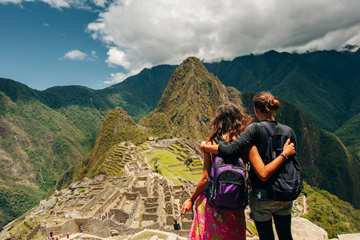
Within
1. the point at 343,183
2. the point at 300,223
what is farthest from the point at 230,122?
the point at 343,183

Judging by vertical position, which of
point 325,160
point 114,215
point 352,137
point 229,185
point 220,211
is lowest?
point 114,215

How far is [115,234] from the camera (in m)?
12.9

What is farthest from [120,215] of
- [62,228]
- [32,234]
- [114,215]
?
[32,234]

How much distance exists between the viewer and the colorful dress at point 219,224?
2.72m

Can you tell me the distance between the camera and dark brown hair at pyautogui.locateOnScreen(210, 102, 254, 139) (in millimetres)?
2889

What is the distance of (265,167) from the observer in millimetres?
2447

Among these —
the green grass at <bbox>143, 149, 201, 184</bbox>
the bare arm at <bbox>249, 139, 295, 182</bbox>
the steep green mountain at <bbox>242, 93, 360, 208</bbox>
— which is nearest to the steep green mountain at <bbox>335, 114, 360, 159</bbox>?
the steep green mountain at <bbox>242, 93, 360, 208</bbox>

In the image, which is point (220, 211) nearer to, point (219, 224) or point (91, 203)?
point (219, 224)

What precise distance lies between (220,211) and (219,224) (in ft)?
0.66

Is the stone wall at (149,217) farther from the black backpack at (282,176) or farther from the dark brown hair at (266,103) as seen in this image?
the dark brown hair at (266,103)

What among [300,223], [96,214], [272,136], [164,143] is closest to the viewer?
[272,136]

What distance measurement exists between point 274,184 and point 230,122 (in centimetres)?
106

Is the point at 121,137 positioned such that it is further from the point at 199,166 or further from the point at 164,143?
the point at 199,166

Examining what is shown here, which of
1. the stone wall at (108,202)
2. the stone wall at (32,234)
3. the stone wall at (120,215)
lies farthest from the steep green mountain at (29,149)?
the stone wall at (120,215)
